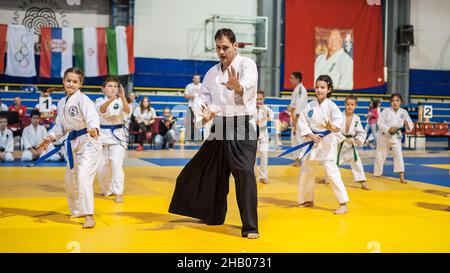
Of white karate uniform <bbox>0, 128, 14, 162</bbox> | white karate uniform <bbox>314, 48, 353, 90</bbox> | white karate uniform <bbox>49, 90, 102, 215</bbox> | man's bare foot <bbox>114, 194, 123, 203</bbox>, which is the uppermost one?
white karate uniform <bbox>314, 48, 353, 90</bbox>

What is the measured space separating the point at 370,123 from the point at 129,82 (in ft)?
26.3

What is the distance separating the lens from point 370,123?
54.2 ft

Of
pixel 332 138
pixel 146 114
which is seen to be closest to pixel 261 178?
pixel 332 138

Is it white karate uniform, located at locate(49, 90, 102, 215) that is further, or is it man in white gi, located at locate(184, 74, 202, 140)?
man in white gi, located at locate(184, 74, 202, 140)

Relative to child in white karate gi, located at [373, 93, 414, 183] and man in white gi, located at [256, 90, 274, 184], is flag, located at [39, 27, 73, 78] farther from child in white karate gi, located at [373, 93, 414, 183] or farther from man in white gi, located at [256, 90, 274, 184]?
child in white karate gi, located at [373, 93, 414, 183]

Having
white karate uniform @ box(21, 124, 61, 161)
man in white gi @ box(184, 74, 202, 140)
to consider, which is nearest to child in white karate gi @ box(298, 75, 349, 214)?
white karate uniform @ box(21, 124, 61, 161)

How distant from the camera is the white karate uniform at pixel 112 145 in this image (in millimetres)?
6133

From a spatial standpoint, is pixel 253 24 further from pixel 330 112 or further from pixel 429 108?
pixel 330 112

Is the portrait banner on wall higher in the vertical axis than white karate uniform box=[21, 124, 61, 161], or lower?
higher

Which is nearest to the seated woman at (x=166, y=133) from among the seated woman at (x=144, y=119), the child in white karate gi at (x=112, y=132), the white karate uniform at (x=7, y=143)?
the seated woman at (x=144, y=119)

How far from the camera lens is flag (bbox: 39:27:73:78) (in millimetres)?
15305

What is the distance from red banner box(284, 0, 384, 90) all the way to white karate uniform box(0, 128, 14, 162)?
1032 centimetres

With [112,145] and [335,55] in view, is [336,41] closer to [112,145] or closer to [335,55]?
[335,55]

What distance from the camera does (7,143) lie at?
10.4 m
